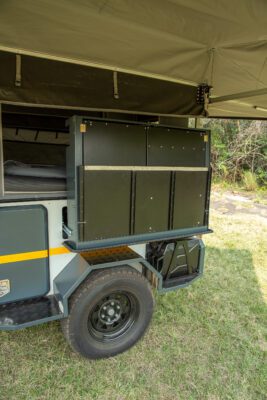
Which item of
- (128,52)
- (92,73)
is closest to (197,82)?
(128,52)

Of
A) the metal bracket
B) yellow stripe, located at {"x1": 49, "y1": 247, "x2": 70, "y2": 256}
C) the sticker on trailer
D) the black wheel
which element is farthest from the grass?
the metal bracket

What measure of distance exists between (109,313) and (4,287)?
80 cm

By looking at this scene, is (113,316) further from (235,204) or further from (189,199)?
(235,204)

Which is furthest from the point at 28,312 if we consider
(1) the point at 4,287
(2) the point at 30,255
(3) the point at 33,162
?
(3) the point at 33,162

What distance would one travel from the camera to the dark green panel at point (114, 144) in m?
1.90

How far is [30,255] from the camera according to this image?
80.5 inches

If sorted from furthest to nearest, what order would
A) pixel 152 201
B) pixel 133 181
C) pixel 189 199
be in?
1. pixel 189 199
2. pixel 152 201
3. pixel 133 181

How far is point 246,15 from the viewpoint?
150 cm

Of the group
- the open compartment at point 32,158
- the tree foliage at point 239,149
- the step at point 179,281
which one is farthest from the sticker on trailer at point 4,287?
the tree foliage at point 239,149

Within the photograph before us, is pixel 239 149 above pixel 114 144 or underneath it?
above

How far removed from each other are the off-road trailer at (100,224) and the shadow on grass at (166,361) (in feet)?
0.62

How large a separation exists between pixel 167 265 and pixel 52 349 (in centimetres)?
114

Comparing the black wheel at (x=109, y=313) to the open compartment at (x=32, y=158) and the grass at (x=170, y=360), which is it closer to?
the grass at (x=170, y=360)

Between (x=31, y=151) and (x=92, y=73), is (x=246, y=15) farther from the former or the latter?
(x=31, y=151)
